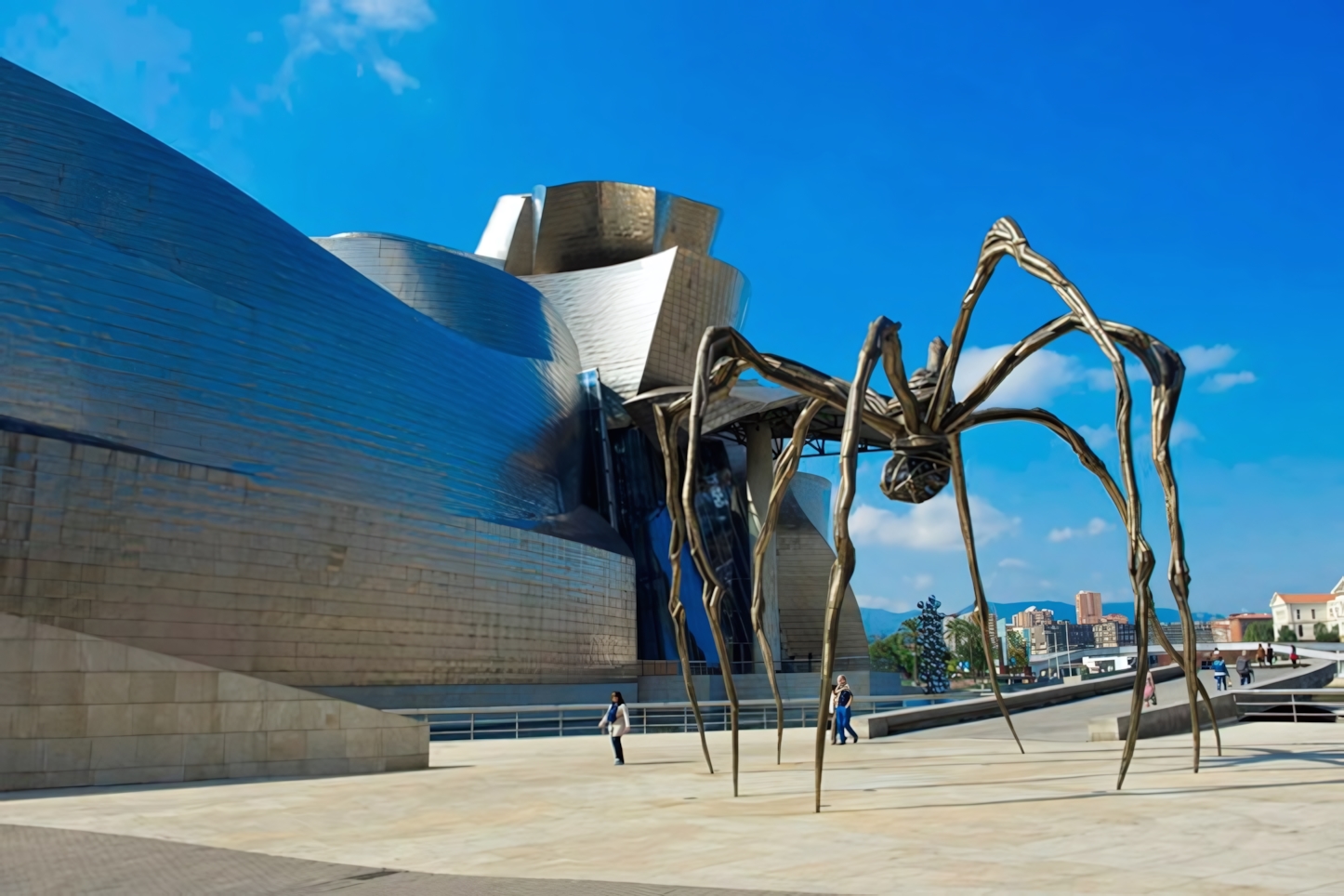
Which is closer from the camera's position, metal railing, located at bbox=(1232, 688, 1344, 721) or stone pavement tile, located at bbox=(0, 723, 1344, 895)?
stone pavement tile, located at bbox=(0, 723, 1344, 895)

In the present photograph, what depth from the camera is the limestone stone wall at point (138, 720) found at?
438 inches

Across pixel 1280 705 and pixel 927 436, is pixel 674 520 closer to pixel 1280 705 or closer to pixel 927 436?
pixel 927 436

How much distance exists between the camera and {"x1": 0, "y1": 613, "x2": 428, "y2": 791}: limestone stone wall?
1113 centimetres

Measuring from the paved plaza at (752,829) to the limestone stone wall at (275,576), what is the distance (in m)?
11.7

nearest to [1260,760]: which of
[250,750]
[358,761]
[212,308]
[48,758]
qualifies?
[358,761]

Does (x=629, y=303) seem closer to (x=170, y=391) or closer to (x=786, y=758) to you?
(x=170, y=391)

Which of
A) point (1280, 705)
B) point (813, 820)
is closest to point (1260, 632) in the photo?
point (1280, 705)

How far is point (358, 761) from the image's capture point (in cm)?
1315

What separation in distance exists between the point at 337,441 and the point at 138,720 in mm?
15738

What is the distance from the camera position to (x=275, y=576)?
81.3 feet

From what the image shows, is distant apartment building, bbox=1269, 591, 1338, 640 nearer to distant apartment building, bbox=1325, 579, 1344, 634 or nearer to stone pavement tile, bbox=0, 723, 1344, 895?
distant apartment building, bbox=1325, 579, 1344, 634

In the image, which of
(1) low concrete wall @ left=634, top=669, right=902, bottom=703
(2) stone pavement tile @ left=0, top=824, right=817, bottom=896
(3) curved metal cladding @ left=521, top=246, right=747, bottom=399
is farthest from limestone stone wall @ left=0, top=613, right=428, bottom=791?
(3) curved metal cladding @ left=521, top=246, right=747, bottom=399

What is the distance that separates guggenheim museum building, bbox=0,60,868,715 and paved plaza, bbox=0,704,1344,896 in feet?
15.7

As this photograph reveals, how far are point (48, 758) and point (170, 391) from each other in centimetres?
1333
